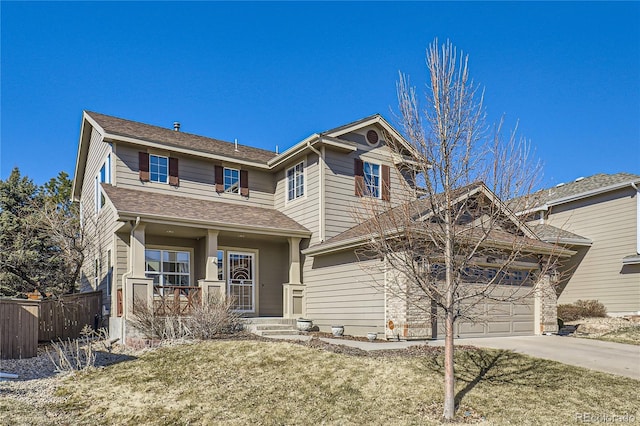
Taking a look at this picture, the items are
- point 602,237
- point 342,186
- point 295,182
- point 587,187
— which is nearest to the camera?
point 342,186

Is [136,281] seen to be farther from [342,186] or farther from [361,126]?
[361,126]

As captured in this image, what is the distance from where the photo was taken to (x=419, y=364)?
909 cm

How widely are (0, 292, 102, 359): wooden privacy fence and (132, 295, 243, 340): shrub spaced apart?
2367 millimetres

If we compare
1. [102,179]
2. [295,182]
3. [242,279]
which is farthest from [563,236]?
[102,179]

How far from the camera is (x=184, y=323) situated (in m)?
12.3

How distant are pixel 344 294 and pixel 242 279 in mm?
4040

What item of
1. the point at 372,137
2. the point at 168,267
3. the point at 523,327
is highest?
the point at 372,137

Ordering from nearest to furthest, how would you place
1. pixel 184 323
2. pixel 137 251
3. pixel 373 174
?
pixel 184 323
pixel 137 251
pixel 373 174

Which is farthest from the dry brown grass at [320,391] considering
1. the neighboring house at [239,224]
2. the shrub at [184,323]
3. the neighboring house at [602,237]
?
the neighboring house at [602,237]

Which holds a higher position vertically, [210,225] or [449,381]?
[210,225]

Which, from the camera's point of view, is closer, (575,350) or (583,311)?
(575,350)

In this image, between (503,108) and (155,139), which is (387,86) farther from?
(155,139)

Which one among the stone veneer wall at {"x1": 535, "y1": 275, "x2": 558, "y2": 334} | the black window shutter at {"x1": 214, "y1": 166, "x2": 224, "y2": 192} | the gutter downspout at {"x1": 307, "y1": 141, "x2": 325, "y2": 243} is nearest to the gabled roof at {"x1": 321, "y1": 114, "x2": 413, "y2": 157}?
the gutter downspout at {"x1": 307, "y1": 141, "x2": 325, "y2": 243}

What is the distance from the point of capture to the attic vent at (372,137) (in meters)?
17.2
